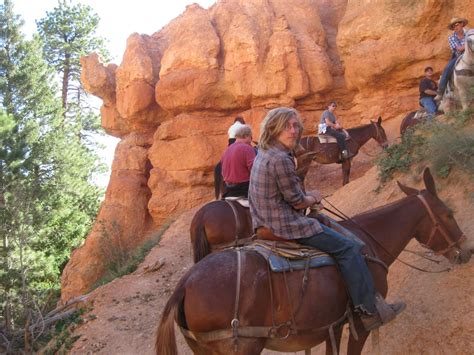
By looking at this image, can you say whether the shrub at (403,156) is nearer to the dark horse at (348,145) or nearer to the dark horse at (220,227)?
the dark horse at (220,227)

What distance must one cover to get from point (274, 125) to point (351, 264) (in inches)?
61.2

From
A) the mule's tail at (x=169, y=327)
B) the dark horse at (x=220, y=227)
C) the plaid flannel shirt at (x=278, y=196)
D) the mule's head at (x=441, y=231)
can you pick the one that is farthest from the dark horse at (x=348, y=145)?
the mule's tail at (x=169, y=327)

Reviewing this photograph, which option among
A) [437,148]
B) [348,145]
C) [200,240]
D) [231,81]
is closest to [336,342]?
[200,240]

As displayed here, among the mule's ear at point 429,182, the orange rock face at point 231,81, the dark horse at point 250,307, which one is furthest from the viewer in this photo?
the orange rock face at point 231,81

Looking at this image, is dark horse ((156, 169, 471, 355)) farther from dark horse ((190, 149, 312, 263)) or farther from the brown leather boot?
dark horse ((190, 149, 312, 263))

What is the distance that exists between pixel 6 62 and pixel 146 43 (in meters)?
7.73

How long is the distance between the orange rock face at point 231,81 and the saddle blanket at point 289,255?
45.4 feet

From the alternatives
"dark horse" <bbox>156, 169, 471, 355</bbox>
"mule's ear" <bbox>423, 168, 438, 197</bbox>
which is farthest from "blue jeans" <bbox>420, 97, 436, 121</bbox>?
"dark horse" <bbox>156, 169, 471, 355</bbox>

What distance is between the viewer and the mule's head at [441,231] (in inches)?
221

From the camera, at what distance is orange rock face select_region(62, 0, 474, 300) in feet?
56.7

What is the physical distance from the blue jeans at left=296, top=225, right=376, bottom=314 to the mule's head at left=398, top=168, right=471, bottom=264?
1.23 metres

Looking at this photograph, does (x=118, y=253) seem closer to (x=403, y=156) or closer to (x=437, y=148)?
(x=403, y=156)

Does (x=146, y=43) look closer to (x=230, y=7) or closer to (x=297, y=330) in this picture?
(x=230, y=7)

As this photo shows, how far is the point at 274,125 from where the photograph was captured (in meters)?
4.65
